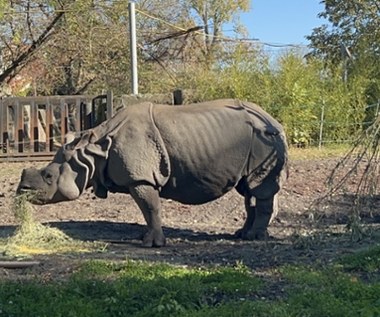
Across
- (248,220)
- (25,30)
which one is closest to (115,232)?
(248,220)

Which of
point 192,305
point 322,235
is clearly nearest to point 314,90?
point 322,235

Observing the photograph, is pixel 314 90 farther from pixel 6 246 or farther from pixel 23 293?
pixel 23 293

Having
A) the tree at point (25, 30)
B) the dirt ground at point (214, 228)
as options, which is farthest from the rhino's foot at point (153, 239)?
the tree at point (25, 30)

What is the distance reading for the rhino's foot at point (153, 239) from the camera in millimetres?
8984

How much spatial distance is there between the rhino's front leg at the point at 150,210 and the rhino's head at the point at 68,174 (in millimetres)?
550

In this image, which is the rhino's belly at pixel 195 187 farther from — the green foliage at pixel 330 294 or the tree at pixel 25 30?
the tree at pixel 25 30

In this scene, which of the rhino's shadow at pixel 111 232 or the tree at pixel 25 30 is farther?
the tree at pixel 25 30

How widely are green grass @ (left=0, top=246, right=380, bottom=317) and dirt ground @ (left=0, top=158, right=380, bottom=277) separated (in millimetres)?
576

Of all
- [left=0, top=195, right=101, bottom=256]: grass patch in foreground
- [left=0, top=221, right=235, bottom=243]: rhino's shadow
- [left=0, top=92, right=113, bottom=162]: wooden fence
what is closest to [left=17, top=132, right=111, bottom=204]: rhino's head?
[left=0, top=195, right=101, bottom=256]: grass patch in foreground

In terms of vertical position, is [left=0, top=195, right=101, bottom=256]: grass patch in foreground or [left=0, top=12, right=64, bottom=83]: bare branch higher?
[left=0, top=12, right=64, bottom=83]: bare branch

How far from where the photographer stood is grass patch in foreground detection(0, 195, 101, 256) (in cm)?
870

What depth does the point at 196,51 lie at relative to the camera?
3450 centimetres

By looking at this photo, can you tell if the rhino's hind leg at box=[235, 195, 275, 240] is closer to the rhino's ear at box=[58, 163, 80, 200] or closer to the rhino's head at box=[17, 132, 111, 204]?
the rhino's head at box=[17, 132, 111, 204]

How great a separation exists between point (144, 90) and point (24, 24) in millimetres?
6421
